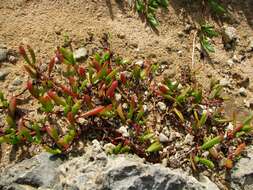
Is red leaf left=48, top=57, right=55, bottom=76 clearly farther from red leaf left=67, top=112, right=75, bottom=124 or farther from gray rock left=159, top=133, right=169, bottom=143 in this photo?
gray rock left=159, top=133, right=169, bottom=143

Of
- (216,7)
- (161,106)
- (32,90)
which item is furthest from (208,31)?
(32,90)

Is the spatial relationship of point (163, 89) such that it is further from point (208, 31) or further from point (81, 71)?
point (208, 31)

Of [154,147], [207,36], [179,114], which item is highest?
[207,36]

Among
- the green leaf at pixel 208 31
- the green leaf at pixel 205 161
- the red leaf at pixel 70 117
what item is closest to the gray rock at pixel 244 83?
the green leaf at pixel 208 31

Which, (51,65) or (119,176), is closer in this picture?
(119,176)

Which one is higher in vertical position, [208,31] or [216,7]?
[216,7]

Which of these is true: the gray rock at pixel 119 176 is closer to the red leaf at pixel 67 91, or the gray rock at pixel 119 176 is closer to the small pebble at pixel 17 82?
the red leaf at pixel 67 91

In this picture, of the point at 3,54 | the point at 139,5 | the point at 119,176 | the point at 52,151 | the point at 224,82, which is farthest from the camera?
the point at 139,5

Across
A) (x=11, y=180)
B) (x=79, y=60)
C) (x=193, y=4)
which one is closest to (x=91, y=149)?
→ (x=11, y=180)
